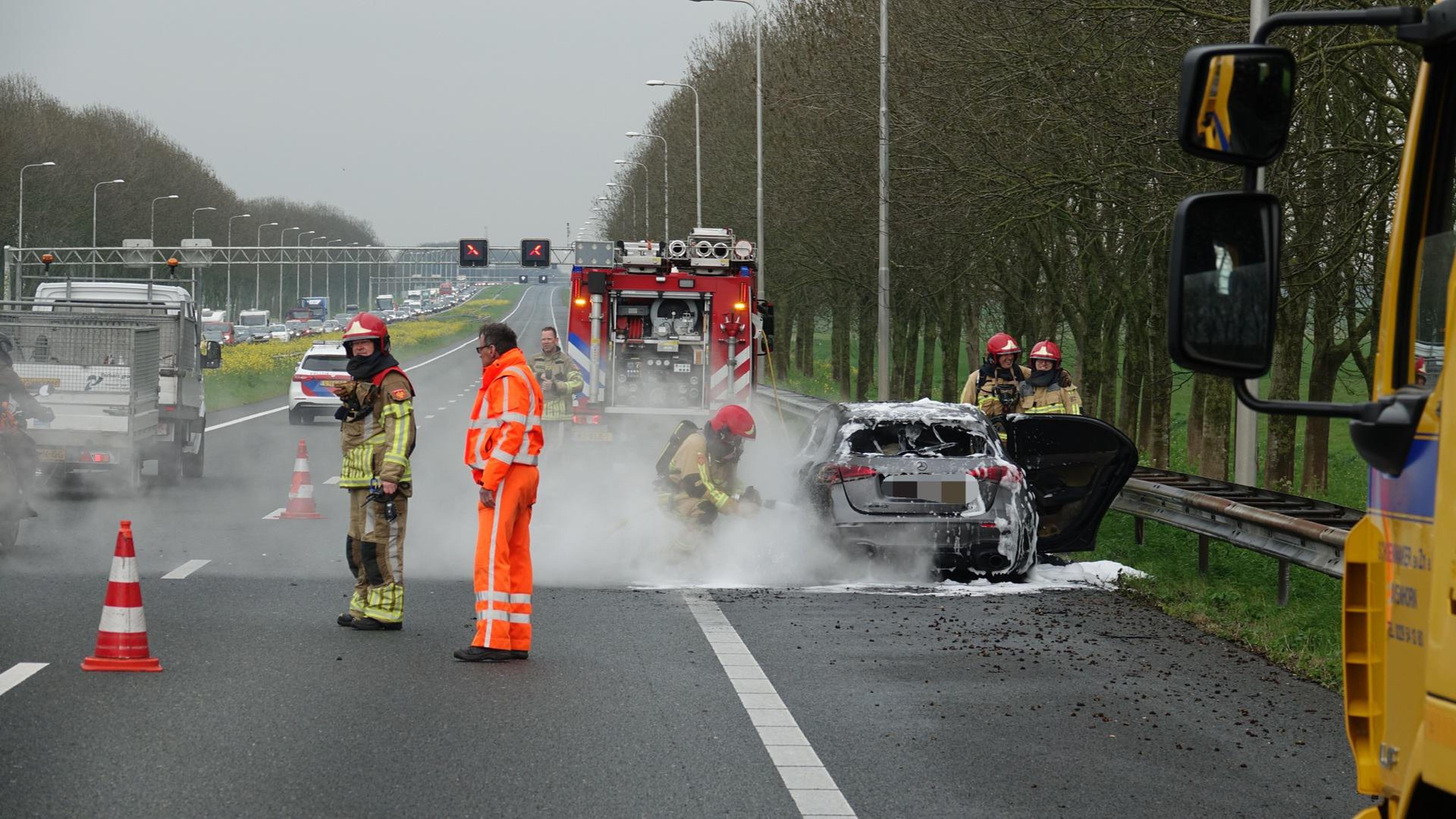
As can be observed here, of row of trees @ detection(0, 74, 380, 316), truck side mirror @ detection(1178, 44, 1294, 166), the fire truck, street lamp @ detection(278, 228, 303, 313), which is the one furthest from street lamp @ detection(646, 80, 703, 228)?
street lamp @ detection(278, 228, 303, 313)

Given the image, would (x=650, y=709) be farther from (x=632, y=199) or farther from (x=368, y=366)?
(x=632, y=199)

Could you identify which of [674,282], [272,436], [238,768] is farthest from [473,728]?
[272,436]

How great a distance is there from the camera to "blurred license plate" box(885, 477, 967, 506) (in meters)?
12.3

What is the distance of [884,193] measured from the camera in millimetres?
26016

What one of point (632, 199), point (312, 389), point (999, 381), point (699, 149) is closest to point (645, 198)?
point (632, 199)

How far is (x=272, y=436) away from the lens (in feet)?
100

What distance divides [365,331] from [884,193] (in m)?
16.5

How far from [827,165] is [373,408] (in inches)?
881


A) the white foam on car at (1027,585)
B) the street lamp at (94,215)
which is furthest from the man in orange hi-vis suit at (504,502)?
the street lamp at (94,215)

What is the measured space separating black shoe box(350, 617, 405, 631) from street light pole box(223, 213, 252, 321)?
91.5 metres

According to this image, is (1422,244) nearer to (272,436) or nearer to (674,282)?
(674,282)

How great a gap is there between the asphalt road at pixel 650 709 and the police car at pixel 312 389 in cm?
2068

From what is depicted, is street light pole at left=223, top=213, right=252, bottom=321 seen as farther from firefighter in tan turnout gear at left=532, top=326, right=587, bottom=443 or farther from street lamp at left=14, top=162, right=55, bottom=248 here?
firefighter in tan turnout gear at left=532, top=326, right=587, bottom=443

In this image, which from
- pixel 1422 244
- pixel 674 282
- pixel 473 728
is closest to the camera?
pixel 1422 244
